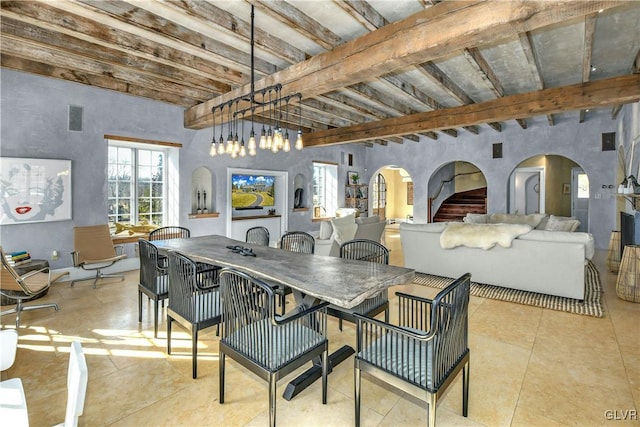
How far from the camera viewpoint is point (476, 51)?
371cm

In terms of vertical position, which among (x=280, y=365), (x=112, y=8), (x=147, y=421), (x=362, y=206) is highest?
(x=112, y=8)

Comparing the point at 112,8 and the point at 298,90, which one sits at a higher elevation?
the point at 112,8

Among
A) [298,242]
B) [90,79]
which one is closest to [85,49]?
[90,79]

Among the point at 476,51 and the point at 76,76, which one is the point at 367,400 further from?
the point at 76,76

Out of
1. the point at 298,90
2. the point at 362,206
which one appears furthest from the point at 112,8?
the point at 362,206

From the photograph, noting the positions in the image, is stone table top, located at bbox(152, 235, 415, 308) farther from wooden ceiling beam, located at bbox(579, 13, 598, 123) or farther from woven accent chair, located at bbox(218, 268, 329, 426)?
wooden ceiling beam, located at bbox(579, 13, 598, 123)

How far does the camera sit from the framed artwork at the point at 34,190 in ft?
13.3

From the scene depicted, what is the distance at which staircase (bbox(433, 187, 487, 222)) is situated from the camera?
10.1 metres

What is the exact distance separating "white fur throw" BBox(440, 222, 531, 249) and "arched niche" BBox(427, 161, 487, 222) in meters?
6.20

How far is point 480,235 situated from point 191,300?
3635 mm

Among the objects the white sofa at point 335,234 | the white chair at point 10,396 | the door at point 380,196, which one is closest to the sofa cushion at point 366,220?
the white sofa at point 335,234

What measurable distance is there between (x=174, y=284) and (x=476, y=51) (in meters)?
4.05

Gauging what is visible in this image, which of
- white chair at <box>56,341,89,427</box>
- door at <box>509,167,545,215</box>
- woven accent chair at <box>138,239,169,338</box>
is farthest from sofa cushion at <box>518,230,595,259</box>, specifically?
door at <box>509,167,545,215</box>

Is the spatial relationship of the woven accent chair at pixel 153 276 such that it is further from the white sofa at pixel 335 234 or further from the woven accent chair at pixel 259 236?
the white sofa at pixel 335 234
